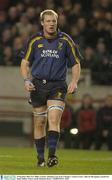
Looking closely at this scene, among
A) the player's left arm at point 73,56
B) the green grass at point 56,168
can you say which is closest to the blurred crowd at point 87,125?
the green grass at point 56,168

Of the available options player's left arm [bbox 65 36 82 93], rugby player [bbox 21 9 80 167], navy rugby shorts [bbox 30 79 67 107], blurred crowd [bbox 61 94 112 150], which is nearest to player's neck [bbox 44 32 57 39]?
rugby player [bbox 21 9 80 167]

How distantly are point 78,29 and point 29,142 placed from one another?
3.29m

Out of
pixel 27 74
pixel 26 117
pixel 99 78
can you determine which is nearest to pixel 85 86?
pixel 99 78

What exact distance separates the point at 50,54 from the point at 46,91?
0.55m

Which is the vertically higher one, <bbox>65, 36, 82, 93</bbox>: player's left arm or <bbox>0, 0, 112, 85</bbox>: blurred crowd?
<bbox>0, 0, 112, 85</bbox>: blurred crowd

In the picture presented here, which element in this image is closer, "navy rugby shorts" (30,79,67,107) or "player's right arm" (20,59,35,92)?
"player's right arm" (20,59,35,92)

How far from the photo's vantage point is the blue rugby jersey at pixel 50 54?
11367mm

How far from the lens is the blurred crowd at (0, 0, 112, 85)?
2030 centimetres

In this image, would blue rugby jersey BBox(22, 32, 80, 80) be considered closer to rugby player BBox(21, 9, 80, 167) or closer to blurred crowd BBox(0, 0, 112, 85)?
rugby player BBox(21, 9, 80, 167)

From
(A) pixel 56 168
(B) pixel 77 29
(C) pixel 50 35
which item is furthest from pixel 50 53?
(B) pixel 77 29

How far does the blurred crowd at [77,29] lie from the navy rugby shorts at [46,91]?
8.59 metres

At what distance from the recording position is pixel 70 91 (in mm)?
11195

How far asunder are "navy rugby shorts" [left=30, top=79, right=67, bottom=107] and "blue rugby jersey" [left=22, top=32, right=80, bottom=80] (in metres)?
0.09

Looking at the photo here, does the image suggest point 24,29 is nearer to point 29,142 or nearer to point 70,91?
point 29,142
